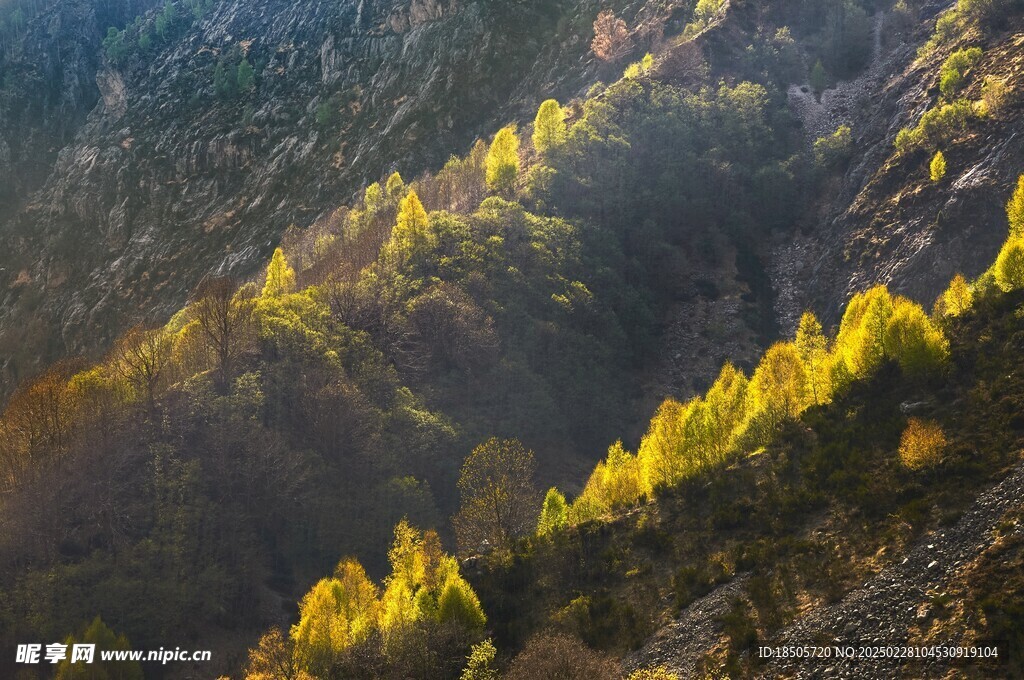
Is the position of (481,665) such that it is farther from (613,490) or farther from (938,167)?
(938,167)

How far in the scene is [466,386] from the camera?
342ft

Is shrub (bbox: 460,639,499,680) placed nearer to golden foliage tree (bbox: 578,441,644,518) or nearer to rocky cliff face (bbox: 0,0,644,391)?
golden foliage tree (bbox: 578,441,644,518)

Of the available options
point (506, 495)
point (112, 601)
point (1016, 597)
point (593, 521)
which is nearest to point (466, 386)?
point (506, 495)

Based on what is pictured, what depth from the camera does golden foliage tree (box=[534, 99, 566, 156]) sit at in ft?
458

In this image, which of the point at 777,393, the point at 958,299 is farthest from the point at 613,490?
the point at 958,299

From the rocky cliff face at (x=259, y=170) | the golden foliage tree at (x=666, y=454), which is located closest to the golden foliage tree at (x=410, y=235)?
the golden foliage tree at (x=666, y=454)

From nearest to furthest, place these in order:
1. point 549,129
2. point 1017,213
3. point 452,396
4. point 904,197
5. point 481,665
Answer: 1. point 481,665
2. point 1017,213
3. point 452,396
4. point 904,197
5. point 549,129

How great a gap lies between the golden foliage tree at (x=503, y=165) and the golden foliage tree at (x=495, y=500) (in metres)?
70.1

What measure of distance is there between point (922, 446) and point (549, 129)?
3940 inches

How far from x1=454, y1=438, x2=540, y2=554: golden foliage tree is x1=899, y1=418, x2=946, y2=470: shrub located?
31084 mm

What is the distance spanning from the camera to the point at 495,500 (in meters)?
72.6

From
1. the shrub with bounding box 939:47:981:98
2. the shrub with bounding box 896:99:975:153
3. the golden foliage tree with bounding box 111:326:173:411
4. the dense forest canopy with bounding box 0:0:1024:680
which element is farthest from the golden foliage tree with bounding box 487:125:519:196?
the shrub with bounding box 939:47:981:98

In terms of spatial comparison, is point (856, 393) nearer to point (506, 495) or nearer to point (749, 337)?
point (506, 495)

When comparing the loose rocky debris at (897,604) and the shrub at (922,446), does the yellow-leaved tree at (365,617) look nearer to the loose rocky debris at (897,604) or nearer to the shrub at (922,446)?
the loose rocky debris at (897,604)
